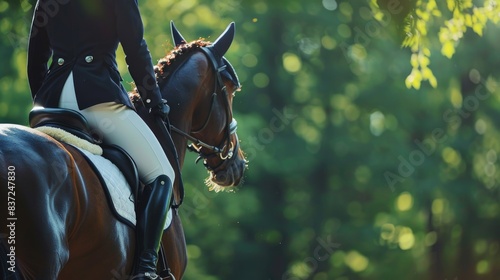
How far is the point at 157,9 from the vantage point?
24547 millimetres

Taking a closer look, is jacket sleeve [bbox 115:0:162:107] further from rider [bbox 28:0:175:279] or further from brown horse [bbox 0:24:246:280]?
brown horse [bbox 0:24:246:280]

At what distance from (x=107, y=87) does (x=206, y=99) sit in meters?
1.57

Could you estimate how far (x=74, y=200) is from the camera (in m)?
6.04

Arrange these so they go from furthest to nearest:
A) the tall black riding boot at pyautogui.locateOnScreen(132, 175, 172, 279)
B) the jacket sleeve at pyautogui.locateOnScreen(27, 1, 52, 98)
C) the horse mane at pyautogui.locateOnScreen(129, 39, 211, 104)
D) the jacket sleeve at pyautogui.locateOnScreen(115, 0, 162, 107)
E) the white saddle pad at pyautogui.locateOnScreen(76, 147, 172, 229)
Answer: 1. the horse mane at pyautogui.locateOnScreen(129, 39, 211, 104)
2. the jacket sleeve at pyautogui.locateOnScreen(27, 1, 52, 98)
3. the jacket sleeve at pyautogui.locateOnScreen(115, 0, 162, 107)
4. the tall black riding boot at pyautogui.locateOnScreen(132, 175, 172, 279)
5. the white saddle pad at pyautogui.locateOnScreen(76, 147, 172, 229)

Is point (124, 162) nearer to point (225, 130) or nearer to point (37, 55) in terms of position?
point (37, 55)

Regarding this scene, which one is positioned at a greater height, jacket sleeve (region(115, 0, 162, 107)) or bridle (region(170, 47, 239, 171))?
jacket sleeve (region(115, 0, 162, 107))

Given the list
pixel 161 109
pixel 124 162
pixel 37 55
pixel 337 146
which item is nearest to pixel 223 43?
pixel 161 109

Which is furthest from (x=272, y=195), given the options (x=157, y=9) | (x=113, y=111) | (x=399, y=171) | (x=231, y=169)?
(x=113, y=111)

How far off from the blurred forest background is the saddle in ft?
52.3

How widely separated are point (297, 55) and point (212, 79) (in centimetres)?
1751

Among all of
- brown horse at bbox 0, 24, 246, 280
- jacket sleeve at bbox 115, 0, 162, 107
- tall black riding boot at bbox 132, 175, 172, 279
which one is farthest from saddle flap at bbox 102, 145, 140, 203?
jacket sleeve at bbox 115, 0, 162, 107

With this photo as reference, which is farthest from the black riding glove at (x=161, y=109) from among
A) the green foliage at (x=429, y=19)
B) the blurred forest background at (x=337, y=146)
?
the blurred forest background at (x=337, y=146)

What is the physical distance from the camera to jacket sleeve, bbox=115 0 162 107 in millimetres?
7023

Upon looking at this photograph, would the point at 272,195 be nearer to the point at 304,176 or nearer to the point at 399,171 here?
the point at 304,176
